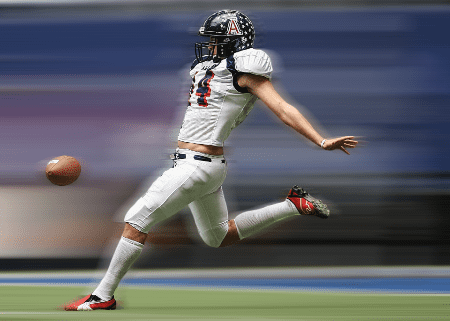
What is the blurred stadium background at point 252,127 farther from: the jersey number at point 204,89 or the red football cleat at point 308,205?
the jersey number at point 204,89

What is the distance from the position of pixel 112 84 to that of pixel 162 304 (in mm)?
2236

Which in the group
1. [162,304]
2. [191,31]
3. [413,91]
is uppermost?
[191,31]

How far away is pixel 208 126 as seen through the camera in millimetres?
3297

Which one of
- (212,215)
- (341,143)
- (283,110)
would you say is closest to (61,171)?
(212,215)

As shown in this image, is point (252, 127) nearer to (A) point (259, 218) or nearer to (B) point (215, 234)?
(A) point (259, 218)

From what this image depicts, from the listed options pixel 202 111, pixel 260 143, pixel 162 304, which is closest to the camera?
pixel 202 111

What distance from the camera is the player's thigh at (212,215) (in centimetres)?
348

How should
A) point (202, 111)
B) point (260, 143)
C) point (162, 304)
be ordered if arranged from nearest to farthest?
point (202, 111)
point (162, 304)
point (260, 143)

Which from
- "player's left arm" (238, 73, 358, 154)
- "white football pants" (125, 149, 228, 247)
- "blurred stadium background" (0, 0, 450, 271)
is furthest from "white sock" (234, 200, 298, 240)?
"blurred stadium background" (0, 0, 450, 271)

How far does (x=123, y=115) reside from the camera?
17.5 feet

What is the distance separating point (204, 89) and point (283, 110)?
0.44m

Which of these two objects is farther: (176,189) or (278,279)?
(278,279)

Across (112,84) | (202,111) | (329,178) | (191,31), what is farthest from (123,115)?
(202,111)

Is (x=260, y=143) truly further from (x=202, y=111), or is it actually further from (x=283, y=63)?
(x=202, y=111)
